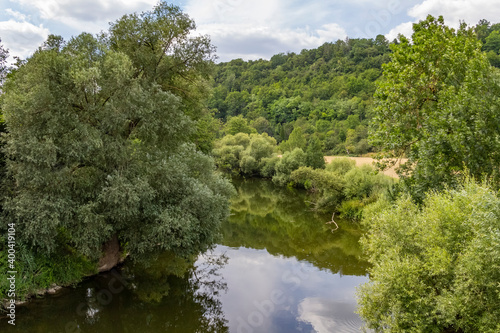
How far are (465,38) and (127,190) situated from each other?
49.9 ft

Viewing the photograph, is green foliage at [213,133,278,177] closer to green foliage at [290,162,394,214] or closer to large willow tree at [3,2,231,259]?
green foliage at [290,162,394,214]

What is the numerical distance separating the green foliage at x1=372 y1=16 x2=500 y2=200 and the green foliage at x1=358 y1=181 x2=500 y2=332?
285 cm

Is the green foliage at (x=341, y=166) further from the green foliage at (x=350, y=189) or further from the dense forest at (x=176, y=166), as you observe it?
the dense forest at (x=176, y=166)

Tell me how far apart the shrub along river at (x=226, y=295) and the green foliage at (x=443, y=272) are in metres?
3.57

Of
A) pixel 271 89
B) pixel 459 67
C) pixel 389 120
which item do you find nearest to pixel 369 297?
pixel 389 120

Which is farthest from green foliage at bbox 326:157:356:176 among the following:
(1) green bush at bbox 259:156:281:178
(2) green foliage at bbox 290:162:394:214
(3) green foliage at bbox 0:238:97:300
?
(3) green foliage at bbox 0:238:97:300

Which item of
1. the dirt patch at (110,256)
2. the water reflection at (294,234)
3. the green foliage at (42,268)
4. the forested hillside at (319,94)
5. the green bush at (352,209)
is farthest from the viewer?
the forested hillside at (319,94)

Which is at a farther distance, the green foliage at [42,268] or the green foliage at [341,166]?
the green foliage at [341,166]

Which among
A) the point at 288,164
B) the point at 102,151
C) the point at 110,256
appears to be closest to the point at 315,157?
the point at 288,164

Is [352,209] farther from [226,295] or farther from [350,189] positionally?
[226,295]

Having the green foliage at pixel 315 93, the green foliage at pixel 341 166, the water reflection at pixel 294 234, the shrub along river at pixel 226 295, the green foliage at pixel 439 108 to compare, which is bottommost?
the water reflection at pixel 294 234

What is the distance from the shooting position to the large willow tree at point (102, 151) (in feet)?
36.7

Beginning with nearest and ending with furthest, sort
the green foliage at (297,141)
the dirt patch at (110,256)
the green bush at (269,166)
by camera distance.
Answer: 1. the dirt patch at (110,256)
2. the green bush at (269,166)
3. the green foliage at (297,141)

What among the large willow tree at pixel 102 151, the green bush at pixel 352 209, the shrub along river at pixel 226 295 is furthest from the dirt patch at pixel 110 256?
the green bush at pixel 352 209
